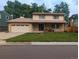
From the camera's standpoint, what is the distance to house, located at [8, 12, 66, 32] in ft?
149

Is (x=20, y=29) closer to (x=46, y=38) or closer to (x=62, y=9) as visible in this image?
(x=46, y=38)

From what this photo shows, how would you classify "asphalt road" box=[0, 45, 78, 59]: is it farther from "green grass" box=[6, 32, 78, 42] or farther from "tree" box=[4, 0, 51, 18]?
"tree" box=[4, 0, 51, 18]

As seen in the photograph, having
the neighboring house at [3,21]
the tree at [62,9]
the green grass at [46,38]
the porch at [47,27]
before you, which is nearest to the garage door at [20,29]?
the porch at [47,27]

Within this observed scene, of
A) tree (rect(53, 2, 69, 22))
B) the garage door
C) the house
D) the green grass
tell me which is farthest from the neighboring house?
the green grass

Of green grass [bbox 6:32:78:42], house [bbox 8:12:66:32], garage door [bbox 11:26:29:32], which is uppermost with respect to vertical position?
house [bbox 8:12:66:32]

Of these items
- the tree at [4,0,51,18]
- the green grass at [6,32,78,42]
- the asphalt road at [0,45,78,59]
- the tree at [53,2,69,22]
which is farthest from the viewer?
the tree at [4,0,51,18]

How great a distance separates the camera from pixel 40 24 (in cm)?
4628

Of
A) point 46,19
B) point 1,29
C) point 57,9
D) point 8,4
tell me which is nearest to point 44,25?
point 46,19

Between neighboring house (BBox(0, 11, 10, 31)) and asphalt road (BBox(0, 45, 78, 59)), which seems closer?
asphalt road (BBox(0, 45, 78, 59))

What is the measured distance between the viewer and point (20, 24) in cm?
4600

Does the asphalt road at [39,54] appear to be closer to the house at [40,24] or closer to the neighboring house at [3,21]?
the house at [40,24]

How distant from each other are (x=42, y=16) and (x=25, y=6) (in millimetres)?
19333

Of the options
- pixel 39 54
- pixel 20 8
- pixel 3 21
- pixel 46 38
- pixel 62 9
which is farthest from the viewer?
pixel 20 8

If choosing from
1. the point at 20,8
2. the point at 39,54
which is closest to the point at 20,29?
the point at 20,8
